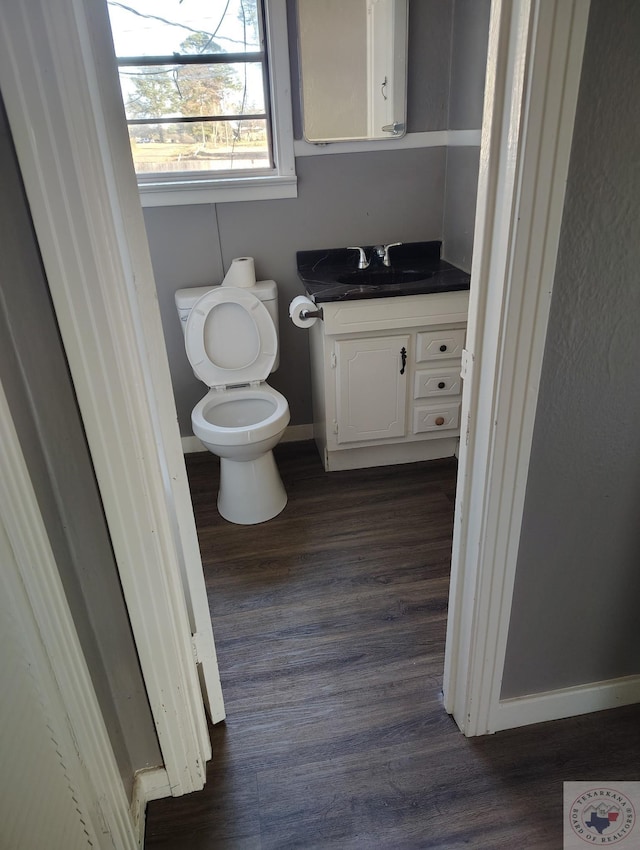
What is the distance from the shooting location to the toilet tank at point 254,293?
2.36 meters

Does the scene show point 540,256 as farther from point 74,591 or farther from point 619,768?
point 619,768

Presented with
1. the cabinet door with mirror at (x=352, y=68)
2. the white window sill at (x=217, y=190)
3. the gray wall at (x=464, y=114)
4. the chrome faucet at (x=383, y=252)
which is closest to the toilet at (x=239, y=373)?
the white window sill at (x=217, y=190)

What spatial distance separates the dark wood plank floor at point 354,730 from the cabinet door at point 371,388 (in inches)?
19.5

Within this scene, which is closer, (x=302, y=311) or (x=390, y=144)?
(x=302, y=311)

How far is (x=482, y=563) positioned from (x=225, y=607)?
38.1 inches

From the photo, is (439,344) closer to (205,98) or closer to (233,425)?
Result: (233,425)

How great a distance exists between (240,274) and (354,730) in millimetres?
1757

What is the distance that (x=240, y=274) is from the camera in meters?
2.40

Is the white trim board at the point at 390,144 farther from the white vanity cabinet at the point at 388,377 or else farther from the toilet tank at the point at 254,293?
the white vanity cabinet at the point at 388,377

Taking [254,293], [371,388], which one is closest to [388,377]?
[371,388]

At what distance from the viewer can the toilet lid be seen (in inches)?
90.0

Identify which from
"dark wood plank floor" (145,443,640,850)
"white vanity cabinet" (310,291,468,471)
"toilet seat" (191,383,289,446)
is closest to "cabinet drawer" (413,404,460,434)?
"white vanity cabinet" (310,291,468,471)

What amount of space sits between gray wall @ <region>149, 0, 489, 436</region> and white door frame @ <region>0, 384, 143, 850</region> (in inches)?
70.2

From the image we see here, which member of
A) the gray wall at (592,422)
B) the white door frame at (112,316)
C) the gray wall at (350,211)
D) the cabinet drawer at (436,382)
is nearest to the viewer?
the white door frame at (112,316)
